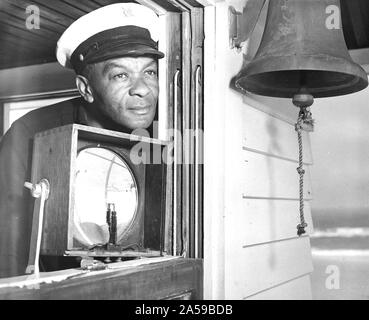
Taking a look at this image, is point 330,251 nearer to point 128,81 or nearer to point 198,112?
point 198,112

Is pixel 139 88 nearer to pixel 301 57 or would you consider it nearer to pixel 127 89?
pixel 127 89

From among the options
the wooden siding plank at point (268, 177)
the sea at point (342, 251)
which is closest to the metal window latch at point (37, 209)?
the wooden siding plank at point (268, 177)

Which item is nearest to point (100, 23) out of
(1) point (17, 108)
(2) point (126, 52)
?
(2) point (126, 52)

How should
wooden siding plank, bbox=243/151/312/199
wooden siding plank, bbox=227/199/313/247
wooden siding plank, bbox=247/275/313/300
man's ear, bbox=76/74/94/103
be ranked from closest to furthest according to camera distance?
1. man's ear, bbox=76/74/94/103
2. wooden siding plank, bbox=227/199/313/247
3. wooden siding plank, bbox=243/151/312/199
4. wooden siding plank, bbox=247/275/313/300

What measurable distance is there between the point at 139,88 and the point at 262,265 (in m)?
0.91

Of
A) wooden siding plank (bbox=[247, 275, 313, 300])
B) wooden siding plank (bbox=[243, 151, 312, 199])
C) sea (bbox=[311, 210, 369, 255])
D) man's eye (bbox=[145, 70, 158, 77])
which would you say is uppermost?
man's eye (bbox=[145, 70, 158, 77])

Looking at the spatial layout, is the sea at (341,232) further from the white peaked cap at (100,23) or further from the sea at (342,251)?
the white peaked cap at (100,23)

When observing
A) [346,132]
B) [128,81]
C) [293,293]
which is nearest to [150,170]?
[128,81]

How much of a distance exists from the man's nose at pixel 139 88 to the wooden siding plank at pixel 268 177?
0.49 meters

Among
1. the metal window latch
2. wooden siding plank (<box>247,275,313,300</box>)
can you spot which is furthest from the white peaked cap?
wooden siding plank (<box>247,275,313,300</box>)

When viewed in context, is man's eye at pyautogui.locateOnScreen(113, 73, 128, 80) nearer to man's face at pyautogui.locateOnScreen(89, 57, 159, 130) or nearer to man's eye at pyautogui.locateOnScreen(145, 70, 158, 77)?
man's face at pyautogui.locateOnScreen(89, 57, 159, 130)

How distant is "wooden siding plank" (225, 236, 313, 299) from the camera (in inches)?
68.0

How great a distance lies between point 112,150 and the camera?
1503 millimetres

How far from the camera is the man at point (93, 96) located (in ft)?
3.94
